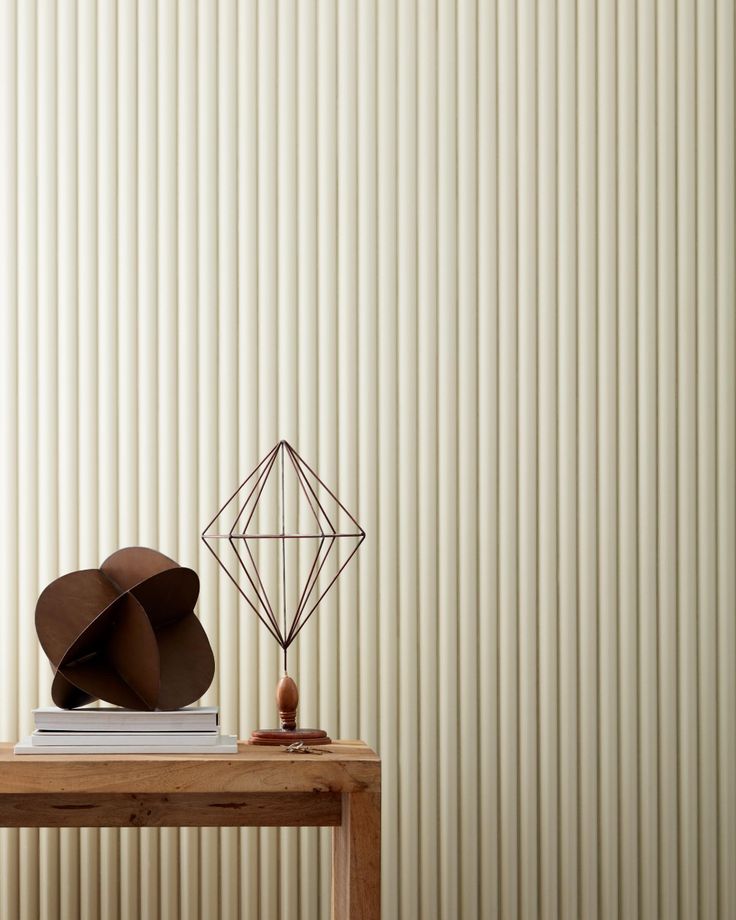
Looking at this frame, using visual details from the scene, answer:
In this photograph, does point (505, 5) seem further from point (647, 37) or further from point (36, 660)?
point (36, 660)

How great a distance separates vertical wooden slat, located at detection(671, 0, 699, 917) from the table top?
0.78m

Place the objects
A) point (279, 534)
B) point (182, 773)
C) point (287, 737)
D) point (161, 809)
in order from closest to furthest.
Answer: point (182, 773) < point (287, 737) < point (161, 809) < point (279, 534)

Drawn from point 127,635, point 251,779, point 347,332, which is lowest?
point 251,779

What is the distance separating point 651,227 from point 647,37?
335 millimetres

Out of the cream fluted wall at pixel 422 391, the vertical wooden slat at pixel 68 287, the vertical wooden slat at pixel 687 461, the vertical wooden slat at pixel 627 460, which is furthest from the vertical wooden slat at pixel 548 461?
the vertical wooden slat at pixel 68 287

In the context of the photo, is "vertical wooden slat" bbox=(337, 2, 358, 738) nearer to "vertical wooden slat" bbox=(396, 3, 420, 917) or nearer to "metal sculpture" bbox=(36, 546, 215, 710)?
"vertical wooden slat" bbox=(396, 3, 420, 917)

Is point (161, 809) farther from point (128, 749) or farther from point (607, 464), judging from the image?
point (607, 464)

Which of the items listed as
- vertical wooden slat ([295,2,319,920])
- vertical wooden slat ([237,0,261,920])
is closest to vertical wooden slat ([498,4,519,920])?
vertical wooden slat ([295,2,319,920])

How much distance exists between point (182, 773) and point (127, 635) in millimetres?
197

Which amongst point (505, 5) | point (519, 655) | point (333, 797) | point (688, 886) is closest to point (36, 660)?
point (333, 797)

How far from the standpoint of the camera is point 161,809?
1738 millimetres

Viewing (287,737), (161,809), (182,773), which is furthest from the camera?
(161,809)

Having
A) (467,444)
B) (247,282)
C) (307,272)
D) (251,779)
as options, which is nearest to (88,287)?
(247,282)

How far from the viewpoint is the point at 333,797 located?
5.59 feet
